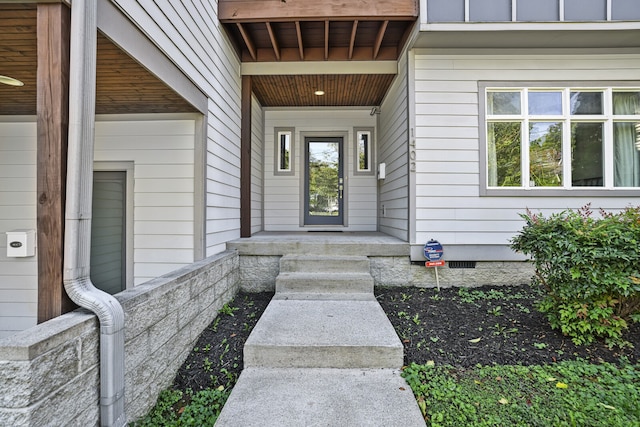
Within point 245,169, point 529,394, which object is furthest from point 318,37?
point 529,394

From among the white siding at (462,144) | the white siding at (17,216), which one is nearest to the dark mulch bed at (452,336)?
the white siding at (462,144)

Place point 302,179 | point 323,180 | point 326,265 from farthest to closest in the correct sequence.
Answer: point 323,180 → point 302,179 → point 326,265

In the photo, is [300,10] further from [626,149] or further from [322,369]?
[626,149]

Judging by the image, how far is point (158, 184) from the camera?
131 inches

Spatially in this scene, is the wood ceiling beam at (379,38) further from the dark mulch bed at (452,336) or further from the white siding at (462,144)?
the dark mulch bed at (452,336)

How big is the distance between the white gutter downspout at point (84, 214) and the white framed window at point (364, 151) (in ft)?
16.7

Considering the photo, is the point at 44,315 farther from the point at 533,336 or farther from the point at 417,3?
the point at 417,3

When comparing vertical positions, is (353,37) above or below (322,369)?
above

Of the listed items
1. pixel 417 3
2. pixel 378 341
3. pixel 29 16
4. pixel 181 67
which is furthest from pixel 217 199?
pixel 417 3

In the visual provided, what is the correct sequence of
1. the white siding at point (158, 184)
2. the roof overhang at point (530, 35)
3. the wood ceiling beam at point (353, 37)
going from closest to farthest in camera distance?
the white siding at point (158, 184) < the roof overhang at point (530, 35) < the wood ceiling beam at point (353, 37)

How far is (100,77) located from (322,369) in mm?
2927

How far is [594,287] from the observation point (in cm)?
245

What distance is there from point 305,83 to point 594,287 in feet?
15.0

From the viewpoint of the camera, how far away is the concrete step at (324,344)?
2219 millimetres
